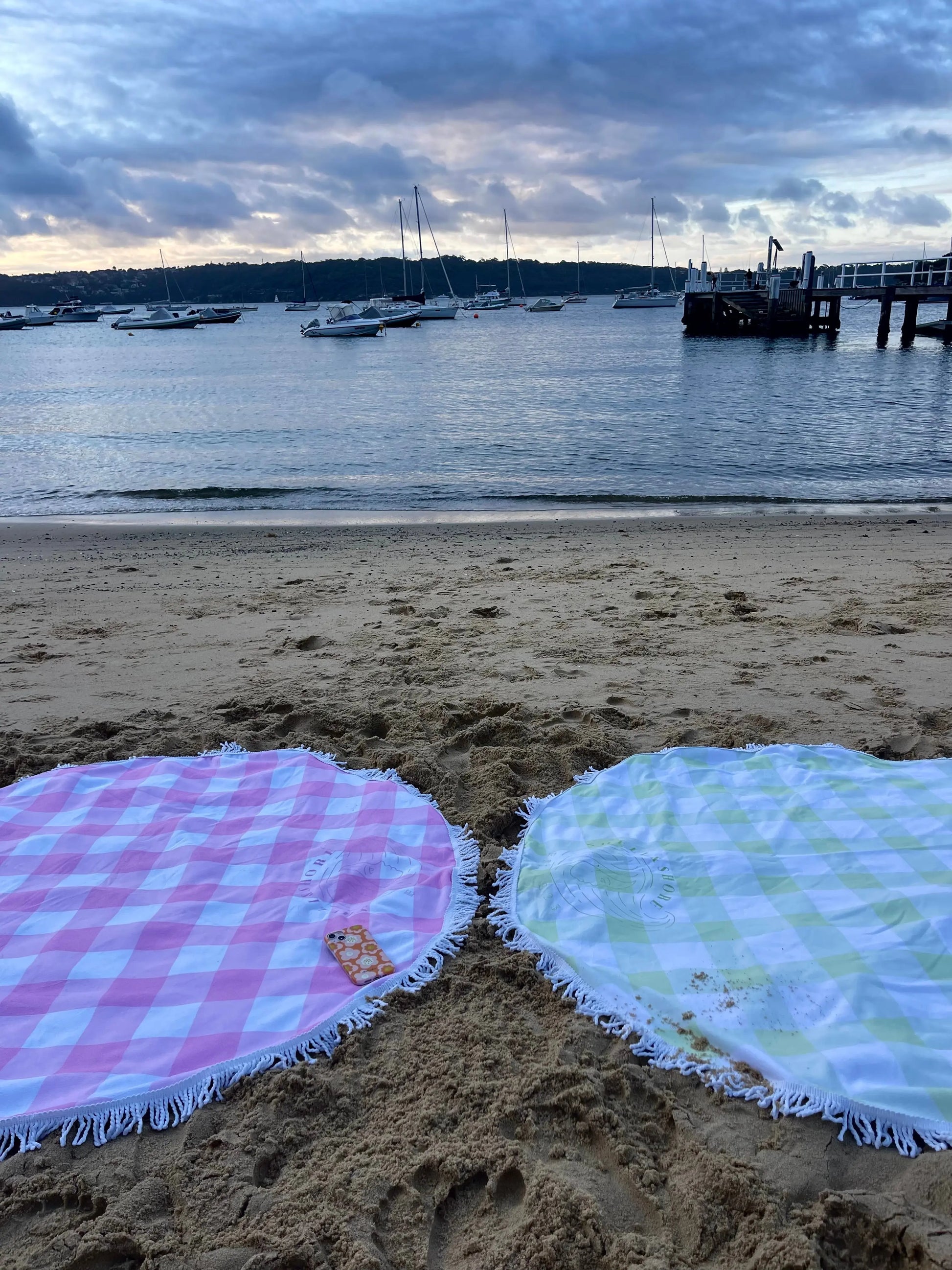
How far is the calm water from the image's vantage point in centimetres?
1048

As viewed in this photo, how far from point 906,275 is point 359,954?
36.0m

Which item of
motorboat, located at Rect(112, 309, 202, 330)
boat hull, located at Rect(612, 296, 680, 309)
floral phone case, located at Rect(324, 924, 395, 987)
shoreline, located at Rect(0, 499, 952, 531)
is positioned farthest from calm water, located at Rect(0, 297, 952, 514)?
boat hull, located at Rect(612, 296, 680, 309)

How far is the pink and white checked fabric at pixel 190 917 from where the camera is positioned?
180 centimetres

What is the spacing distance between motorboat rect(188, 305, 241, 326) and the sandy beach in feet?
235

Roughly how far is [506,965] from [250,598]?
3.81 meters

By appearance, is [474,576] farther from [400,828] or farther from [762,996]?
[762,996]

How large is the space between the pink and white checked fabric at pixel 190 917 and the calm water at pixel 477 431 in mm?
7149

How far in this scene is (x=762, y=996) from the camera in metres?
1.90

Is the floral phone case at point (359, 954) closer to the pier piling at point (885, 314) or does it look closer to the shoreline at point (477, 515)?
the shoreline at point (477, 515)

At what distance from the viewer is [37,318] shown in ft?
259

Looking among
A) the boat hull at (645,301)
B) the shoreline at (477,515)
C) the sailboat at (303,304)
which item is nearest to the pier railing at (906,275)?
the shoreline at (477,515)

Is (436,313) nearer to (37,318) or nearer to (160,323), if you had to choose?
(160,323)

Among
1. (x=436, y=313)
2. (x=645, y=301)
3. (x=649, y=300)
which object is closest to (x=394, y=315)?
(x=436, y=313)

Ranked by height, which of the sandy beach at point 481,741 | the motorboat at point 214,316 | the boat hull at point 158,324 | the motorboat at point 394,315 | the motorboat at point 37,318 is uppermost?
the motorboat at point 37,318
